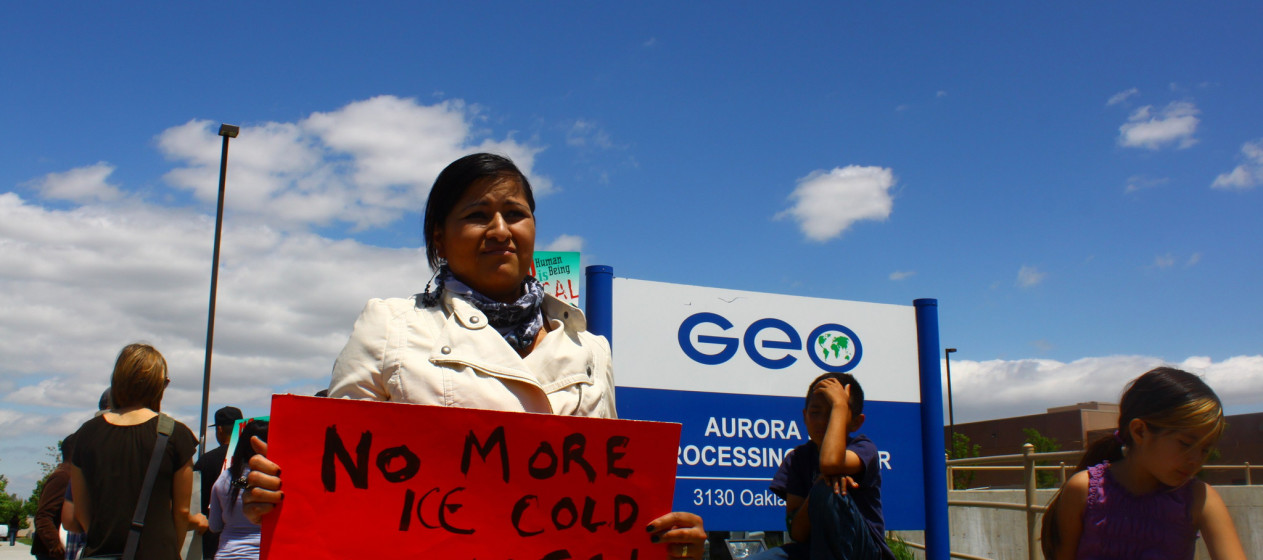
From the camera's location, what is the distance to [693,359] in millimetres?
6488

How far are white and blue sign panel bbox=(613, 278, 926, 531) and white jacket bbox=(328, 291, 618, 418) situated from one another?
428 cm

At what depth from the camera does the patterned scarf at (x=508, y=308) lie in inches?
74.1

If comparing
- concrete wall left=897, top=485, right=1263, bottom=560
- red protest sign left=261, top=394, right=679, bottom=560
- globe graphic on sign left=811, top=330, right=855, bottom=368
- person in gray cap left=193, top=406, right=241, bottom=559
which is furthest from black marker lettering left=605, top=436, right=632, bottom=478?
concrete wall left=897, top=485, right=1263, bottom=560

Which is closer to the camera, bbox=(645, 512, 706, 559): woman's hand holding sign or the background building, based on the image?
bbox=(645, 512, 706, 559): woman's hand holding sign

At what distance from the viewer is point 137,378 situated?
4188mm

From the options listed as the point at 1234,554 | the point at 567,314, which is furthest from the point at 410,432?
the point at 1234,554

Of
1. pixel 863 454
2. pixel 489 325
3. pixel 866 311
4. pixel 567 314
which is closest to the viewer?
pixel 489 325

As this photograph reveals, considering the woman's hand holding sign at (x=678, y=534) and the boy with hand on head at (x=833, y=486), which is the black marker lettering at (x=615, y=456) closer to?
the woman's hand holding sign at (x=678, y=534)

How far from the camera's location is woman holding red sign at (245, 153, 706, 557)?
5.71ft

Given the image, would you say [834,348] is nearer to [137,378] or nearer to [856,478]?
[856,478]

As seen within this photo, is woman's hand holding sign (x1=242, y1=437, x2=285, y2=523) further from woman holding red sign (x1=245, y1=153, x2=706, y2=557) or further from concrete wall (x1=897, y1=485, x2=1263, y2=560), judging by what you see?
concrete wall (x1=897, y1=485, x2=1263, y2=560)

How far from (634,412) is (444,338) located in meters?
4.56

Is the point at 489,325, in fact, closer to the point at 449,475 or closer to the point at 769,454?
the point at 449,475

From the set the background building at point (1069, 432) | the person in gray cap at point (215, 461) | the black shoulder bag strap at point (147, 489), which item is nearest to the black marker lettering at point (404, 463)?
the black shoulder bag strap at point (147, 489)
